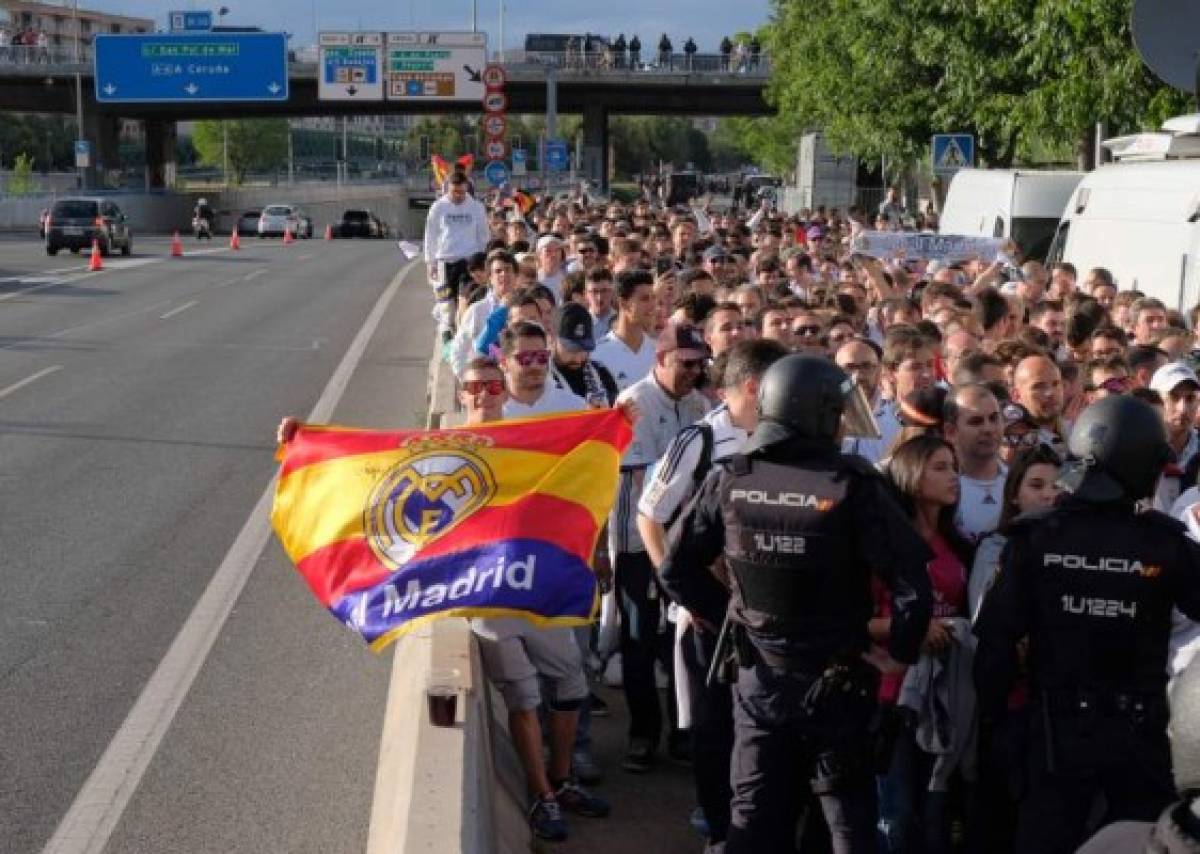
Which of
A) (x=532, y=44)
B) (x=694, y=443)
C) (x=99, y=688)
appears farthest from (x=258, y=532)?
(x=532, y=44)

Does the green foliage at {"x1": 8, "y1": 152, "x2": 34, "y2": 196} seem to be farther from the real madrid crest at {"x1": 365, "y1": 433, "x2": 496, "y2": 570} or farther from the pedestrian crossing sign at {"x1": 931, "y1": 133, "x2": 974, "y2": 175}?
the real madrid crest at {"x1": 365, "y1": 433, "x2": 496, "y2": 570}

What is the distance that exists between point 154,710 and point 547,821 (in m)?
2.54

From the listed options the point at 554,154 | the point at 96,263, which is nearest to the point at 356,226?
the point at 554,154

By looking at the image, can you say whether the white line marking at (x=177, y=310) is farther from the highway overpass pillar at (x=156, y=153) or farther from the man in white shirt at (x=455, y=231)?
the highway overpass pillar at (x=156, y=153)

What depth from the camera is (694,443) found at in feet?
20.0

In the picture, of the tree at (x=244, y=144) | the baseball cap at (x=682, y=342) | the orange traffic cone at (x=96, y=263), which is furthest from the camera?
the tree at (x=244, y=144)

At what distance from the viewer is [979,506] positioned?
6.28 m

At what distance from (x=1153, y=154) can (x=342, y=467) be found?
432 inches

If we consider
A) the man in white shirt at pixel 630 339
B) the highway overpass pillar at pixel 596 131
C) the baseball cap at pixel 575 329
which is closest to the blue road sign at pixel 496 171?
the man in white shirt at pixel 630 339

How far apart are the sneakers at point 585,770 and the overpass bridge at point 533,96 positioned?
196 feet

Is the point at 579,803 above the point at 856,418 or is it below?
below

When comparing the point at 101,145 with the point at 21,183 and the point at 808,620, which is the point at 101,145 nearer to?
the point at 21,183

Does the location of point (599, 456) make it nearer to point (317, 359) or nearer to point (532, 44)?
point (317, 359)

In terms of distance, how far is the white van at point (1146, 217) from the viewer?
1299 centimetres
